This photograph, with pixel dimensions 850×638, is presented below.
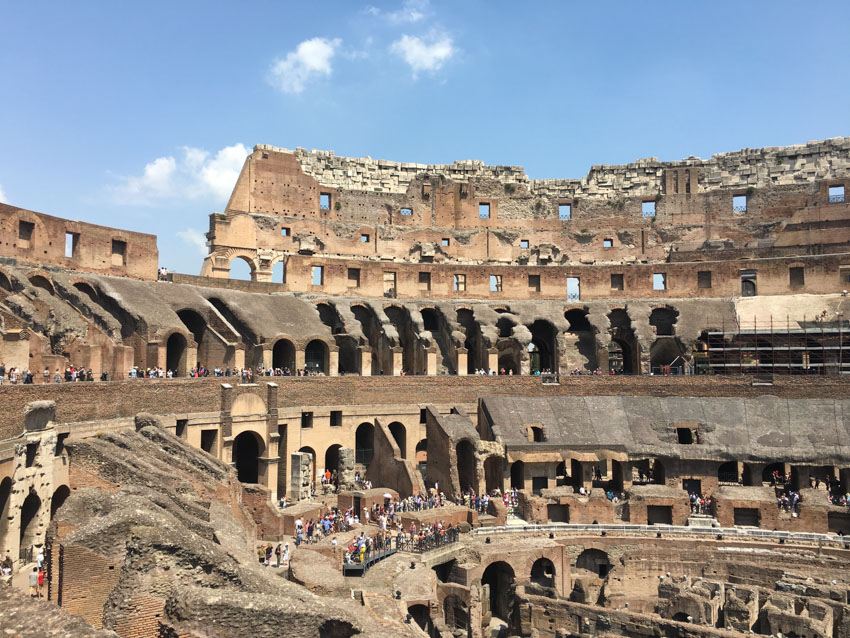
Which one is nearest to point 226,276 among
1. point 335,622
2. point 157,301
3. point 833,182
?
point 157,301

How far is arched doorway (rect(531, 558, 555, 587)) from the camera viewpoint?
2583cm

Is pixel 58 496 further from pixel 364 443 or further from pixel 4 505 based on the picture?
pixel 364 443

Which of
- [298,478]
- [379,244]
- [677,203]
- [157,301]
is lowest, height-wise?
[298,478]

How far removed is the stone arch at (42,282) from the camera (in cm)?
2953

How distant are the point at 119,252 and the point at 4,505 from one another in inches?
747

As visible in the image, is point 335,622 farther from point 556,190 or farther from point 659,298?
point 556,190

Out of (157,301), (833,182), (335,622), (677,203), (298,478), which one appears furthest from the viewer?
(677,203)

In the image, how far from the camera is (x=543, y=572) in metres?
26.3

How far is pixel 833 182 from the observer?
4591 cm

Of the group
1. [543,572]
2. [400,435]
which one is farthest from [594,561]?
[400,435]

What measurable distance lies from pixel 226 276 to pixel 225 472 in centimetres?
2183

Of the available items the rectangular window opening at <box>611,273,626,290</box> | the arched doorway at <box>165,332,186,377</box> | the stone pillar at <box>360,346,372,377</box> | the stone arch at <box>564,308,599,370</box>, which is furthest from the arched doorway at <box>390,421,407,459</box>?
the rectangular window opening at <box>611,273,626,290</box>

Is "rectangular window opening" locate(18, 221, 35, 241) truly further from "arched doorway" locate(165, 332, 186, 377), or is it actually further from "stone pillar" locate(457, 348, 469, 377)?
"stone pillar" locate(457, 348, 469, 377)

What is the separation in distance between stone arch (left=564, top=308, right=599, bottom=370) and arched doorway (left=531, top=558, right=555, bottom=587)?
1589 cm
